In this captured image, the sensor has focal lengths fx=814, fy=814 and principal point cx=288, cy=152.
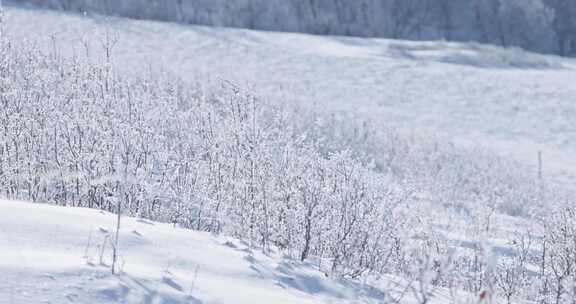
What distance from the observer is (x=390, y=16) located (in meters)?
32.8

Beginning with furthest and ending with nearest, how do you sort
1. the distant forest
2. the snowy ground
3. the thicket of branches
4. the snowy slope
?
the distant forest → the snowy ground → the thicket of branches → the snowy slope

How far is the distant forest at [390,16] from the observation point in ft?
83.9

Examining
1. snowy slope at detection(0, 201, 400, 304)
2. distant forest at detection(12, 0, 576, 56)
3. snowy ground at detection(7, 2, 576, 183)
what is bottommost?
snowy slope at detection(0, 201, 400, 304)

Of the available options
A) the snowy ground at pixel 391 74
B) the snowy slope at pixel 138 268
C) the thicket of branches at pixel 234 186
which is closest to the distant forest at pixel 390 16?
the snowy ground at pixel 391 74

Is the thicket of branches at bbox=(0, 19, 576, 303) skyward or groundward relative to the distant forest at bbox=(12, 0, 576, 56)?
groundward

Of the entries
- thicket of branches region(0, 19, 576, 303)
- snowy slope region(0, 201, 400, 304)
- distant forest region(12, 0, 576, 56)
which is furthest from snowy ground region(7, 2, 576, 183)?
snowy slope region(0, 201, 400, 304)

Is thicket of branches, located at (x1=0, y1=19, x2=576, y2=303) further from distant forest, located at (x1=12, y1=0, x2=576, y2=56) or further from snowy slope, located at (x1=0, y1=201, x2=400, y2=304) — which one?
distant forest, located at (x1=12, y1=0, x2=576, y2=56)

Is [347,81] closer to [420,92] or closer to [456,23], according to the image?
[420,92]

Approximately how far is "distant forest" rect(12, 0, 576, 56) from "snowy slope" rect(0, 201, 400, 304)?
67.7 ft

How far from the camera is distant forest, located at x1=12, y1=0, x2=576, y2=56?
25.6 metres

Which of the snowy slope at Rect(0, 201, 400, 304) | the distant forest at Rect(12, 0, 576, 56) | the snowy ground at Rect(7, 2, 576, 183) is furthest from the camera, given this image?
the distant forest at Rect(12, 0, 576, 56)

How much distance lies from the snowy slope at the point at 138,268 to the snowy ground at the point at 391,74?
35.0ft

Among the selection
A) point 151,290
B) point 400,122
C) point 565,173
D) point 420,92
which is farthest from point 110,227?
point 420,92

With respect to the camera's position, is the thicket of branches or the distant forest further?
the distant forest
